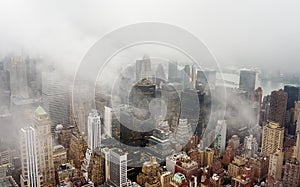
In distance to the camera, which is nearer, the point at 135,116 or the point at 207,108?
the point at 207,108

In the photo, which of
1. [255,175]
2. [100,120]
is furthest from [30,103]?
[255,175]

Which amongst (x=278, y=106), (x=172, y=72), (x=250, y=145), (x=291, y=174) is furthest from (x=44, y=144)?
(x=278, y=106)

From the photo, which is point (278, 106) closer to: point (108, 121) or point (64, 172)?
point (108, 121)

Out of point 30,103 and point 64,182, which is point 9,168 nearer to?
point 64,182

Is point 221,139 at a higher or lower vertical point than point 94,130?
lower

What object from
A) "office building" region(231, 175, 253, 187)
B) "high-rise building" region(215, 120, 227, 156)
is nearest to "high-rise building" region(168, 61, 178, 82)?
"high-rise building" region(215, 120, 227, 156)

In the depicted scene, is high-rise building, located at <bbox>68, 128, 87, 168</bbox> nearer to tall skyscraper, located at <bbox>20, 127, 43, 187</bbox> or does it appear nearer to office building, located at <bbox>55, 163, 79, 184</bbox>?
office building, located at <bbox>55, 163, 79, 184</bbox>
